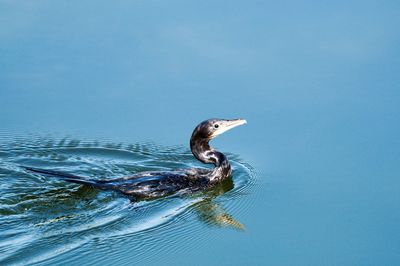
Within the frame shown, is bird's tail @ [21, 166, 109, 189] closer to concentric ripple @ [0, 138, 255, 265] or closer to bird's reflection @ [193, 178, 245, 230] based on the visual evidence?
concentric ripple @ [0, 138, 255, 265]

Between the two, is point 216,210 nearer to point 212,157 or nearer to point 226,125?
point 212,157

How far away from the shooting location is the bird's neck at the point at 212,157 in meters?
11.5

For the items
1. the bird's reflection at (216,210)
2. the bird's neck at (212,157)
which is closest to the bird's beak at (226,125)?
the bird's neck at (212,157)

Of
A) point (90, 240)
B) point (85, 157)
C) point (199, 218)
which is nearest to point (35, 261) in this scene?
point (90, 240)

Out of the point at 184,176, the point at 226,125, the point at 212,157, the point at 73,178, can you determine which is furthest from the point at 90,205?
the point at 226,125

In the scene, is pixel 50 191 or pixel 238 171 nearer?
pixel 50 191

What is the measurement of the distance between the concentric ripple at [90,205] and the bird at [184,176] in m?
0.13

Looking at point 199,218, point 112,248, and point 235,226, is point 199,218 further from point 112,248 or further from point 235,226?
point 112,248

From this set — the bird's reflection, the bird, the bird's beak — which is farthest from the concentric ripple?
the bird's beak

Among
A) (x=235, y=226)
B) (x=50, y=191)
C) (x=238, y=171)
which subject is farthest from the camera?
(x=238, y=171)

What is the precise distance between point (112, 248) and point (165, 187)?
2035 millimetres

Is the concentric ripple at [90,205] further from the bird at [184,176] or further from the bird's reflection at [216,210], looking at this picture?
A: the bird at [184,176]

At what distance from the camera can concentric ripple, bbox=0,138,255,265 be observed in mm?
9188

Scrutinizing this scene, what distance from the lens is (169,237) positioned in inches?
371
